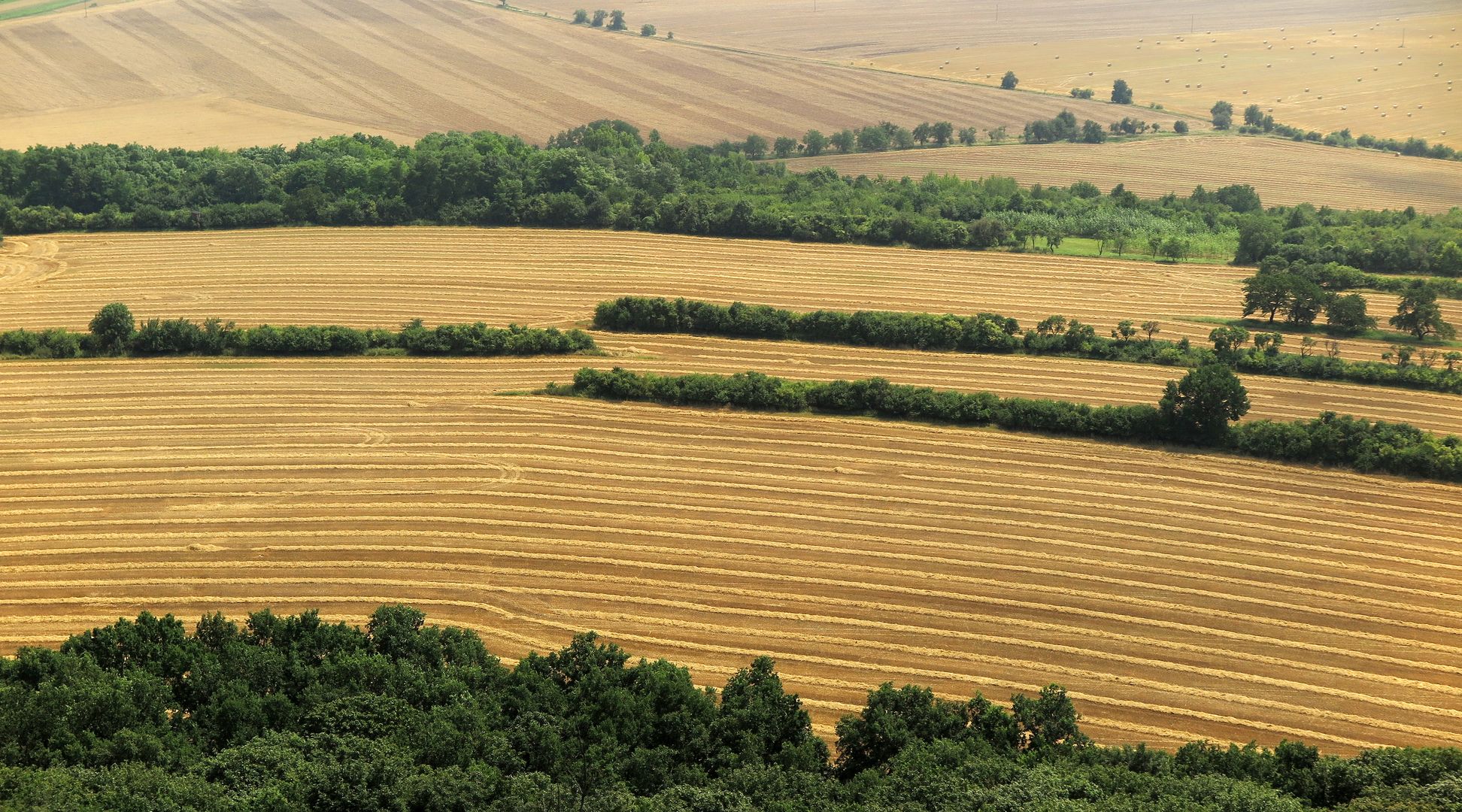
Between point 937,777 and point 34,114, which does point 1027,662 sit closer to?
point 937,777

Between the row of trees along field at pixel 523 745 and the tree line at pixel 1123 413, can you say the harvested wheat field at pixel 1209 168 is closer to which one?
the tree line at pixel 1123 413

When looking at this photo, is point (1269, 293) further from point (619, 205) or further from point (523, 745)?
point (523, 745)

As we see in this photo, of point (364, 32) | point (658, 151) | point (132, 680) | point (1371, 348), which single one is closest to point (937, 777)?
point (132, 680)

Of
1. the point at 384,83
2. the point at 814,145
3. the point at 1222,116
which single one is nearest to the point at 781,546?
the point at 814,145

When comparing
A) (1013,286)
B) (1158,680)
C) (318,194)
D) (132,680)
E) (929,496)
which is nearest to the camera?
(132,680)

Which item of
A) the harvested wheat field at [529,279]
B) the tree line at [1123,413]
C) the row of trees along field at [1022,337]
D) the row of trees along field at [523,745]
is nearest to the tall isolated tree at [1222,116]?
the harvested wheat field at [529,279]

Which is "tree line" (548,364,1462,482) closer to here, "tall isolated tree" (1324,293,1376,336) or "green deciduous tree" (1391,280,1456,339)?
"tall isolated tree" (1324,293,1376,336)
